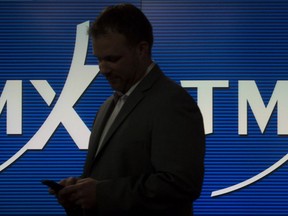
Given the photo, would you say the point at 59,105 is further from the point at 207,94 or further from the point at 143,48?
the point at 143,48

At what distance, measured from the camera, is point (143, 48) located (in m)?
1.55

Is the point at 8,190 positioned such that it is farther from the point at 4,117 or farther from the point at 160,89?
the point at 160,89

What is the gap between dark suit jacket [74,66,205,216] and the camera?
1.42 metres

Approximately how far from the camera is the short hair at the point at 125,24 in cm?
151

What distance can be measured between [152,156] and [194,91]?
2.26 meters

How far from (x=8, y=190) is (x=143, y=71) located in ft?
8.00

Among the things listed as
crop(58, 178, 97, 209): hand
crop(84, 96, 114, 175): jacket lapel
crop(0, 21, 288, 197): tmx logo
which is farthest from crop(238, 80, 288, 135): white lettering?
crop(58, 178, 97, 209): hand

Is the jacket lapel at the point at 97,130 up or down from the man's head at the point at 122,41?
down

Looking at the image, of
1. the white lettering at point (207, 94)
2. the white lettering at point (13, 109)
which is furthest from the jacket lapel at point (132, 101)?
the white lettering at point (13, 109)

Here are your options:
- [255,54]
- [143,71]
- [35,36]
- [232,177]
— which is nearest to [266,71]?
[255,54]

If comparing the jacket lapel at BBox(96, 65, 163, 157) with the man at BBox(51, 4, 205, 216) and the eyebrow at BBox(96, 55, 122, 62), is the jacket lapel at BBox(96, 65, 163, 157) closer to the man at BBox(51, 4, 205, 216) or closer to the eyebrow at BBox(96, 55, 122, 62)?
the man at BBox(51, 4, 205, 216)

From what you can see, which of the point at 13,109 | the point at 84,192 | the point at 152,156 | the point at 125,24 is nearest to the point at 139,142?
the point at 152,156

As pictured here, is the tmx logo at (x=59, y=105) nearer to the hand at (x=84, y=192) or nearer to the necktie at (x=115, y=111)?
the necktie at (x=115, y=111)

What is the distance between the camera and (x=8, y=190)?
12.2 ft
